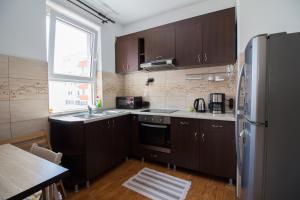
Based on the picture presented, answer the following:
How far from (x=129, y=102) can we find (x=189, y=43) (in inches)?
57.0

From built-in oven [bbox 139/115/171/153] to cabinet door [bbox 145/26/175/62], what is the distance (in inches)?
40.1

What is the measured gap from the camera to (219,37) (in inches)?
80.5

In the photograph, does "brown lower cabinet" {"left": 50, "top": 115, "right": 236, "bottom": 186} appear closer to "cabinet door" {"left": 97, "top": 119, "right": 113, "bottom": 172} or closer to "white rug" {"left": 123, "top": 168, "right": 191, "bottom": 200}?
"cabinet door" {"left": 97, "top": 119, "right": 113, "bottom": 172}

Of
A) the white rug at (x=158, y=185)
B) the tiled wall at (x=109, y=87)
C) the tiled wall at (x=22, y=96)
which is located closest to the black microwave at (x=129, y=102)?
the tiled wall at (x=109, y=87)

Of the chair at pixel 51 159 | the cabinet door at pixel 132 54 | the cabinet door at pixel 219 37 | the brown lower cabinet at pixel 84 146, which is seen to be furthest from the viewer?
the cabinet door at pixel 132 54

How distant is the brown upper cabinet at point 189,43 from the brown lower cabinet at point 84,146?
4.29ft

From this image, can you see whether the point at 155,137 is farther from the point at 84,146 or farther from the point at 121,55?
the point at 121,55

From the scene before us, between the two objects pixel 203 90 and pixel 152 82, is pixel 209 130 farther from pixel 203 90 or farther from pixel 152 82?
pixel 152 82

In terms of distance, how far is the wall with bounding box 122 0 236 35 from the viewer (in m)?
2.32

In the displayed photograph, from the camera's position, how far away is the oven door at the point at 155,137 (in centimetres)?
228

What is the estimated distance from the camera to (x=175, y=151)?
2.20 m

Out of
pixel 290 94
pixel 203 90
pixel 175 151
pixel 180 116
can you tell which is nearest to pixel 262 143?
pixel 290 94

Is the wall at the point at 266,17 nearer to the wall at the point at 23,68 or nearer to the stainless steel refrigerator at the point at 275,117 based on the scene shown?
the stainless steel refrigerator at the point at 275,117

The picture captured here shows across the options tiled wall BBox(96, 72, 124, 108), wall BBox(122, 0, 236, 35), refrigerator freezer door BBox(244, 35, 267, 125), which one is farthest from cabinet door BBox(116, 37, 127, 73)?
refrigerator freezer door BBox(244, 35, 267, 125)
